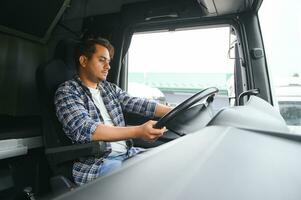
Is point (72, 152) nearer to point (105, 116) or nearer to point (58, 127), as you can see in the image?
point (58, 127)

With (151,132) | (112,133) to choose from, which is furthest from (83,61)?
(151,132)

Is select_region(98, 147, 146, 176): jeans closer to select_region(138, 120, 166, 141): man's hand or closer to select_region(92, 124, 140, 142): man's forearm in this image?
select_region(92, 124, 140, 142): man's forearm

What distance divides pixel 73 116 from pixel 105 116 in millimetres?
295

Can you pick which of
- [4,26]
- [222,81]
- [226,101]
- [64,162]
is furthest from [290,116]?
[4,26]

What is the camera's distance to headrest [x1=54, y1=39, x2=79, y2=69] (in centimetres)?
167

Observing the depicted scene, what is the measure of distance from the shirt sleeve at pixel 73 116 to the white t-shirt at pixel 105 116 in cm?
15

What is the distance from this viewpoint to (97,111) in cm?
158

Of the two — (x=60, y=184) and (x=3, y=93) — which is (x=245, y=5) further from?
(x=3, y=93)

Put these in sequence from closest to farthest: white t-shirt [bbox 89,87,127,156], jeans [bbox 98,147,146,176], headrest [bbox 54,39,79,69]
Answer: jeans [bbox 98,147,146,176], white t-shirt [bbox 89,87,127,156], headrest [bbox 54,39,79,69]

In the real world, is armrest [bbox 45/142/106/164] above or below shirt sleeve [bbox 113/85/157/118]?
below

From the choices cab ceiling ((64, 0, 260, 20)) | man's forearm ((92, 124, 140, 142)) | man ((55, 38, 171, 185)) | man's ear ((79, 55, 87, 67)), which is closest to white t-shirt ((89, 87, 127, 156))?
man ((55, 38, 171, 185))

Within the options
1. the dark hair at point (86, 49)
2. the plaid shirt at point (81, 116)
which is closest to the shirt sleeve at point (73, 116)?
the plaid shirt at point (81, 116)

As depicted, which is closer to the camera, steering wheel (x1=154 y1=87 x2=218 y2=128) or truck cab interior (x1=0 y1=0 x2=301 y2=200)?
truck cab interior (x1=0 y1=0 x2=301 y2=200)

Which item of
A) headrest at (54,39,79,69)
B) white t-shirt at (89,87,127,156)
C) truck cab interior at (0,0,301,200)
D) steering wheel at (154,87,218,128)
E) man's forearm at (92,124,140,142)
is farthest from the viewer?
headrest at (54,39,79,69)
